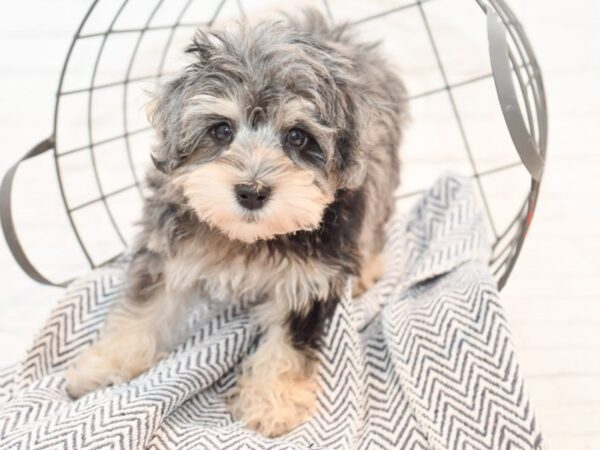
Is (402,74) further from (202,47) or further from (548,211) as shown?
(202,47)

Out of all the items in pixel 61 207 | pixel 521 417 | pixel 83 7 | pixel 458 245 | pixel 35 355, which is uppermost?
pixel 83 7

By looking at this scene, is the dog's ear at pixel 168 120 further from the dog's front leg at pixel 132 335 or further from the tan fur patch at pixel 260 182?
the dog's front leg at pixel 132 335

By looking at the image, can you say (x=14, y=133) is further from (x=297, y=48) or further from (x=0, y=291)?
(x=297, y=48)

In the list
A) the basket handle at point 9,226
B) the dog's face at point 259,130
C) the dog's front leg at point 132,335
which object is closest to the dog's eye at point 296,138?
the dog's face at point 259,130

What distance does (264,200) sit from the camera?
2.08 meters

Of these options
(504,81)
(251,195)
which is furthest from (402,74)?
(251,195)

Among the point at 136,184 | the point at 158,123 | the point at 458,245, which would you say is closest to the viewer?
the point at 158,123

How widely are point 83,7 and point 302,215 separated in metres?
2.04

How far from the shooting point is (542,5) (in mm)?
3768

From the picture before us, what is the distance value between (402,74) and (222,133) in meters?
1.69

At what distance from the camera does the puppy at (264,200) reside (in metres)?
2.14

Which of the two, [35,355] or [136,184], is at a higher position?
[136,184]

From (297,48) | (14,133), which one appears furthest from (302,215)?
(14,133)

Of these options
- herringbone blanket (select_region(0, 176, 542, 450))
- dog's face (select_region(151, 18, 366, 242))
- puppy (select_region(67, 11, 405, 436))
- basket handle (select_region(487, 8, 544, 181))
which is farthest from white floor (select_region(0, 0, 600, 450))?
dog's face (select_region(151, 18, 366, 242))
